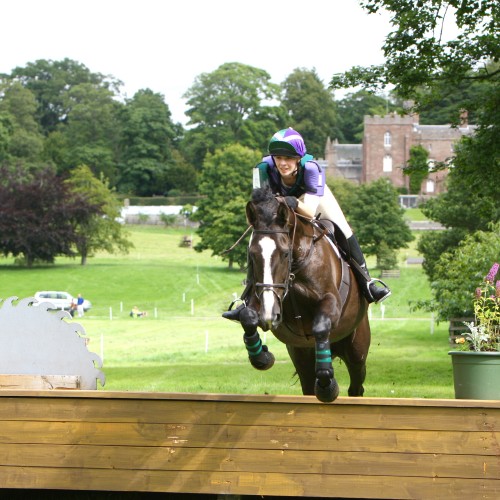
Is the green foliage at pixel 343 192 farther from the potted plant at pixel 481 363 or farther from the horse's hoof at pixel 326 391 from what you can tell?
the horse's hoof at pixel 326 391

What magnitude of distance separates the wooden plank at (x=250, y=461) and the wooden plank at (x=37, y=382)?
4.17ft

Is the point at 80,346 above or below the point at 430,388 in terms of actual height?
above

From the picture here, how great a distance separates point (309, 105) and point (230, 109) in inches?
655

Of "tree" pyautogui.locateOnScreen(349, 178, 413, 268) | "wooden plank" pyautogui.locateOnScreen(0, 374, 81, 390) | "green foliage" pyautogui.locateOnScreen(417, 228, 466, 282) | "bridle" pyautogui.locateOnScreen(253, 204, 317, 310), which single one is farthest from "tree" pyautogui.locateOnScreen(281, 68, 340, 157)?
"bridle" pyautogui.locateOnScreen(253, 204, 317, 310)

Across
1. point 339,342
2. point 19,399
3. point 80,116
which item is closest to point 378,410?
point 339,342

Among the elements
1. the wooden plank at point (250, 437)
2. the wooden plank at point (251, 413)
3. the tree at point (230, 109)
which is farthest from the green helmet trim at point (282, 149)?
the tree at point (230, 109)

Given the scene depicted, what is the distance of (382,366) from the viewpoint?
2034 cm

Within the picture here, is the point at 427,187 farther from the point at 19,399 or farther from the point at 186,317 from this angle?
the point at 19,399

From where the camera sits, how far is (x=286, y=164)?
6723 millimetres

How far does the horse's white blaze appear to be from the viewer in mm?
5906

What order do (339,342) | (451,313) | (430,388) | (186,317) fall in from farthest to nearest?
(186,317), (451,313), (430,388), (339,342)

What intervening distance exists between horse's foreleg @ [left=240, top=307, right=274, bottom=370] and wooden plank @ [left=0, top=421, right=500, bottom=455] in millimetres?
469

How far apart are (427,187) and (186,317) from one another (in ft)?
210

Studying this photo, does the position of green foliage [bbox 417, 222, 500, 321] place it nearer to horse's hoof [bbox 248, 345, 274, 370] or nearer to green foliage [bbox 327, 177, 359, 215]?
horse's hoof [bbox 248, 345, 274, 370]
